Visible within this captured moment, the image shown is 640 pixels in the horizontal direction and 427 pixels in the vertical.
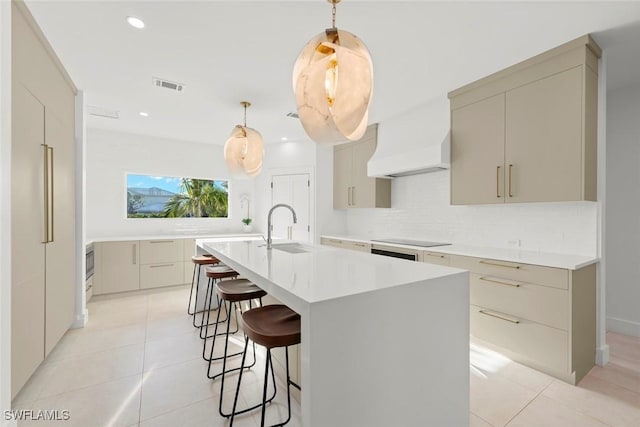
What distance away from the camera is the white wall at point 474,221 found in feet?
8.36

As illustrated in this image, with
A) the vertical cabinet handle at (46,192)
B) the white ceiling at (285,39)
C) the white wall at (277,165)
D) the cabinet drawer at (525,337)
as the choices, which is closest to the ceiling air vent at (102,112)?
the white ceiling at (285,39)

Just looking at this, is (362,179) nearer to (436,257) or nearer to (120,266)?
(436,257)

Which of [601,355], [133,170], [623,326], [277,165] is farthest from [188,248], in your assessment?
[623,326]

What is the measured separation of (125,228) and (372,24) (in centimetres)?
495

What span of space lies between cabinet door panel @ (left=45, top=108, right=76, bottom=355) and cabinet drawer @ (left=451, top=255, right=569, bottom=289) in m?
3.55

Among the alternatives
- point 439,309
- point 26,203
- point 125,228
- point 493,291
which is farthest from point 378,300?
point 125,228

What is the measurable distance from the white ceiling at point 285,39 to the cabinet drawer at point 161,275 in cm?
255

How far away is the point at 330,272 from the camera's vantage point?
1.56 meters

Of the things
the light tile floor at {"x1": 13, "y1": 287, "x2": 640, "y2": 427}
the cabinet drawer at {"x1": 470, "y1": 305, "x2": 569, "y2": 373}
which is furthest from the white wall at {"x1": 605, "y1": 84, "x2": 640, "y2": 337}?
the cabinet drawer at {"x1": 470, "y1": 305, "x2": 569, "y2": 373}

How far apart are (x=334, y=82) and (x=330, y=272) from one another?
1008mm

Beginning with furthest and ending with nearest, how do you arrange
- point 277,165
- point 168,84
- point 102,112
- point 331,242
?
point 277,165 → point 331,242 → point 102,112 → point 168,84

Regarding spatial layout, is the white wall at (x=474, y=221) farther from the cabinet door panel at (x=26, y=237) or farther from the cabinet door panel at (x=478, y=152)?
the cabinet door panel at (x=26, y=237)

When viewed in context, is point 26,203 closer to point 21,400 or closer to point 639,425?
point 21,400

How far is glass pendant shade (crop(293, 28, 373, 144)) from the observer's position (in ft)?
4.75
